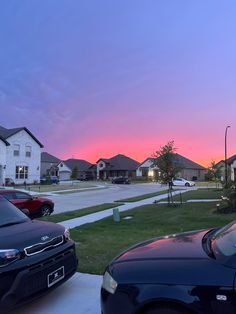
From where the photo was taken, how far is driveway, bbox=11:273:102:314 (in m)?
5.27

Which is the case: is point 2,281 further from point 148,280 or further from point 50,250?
point 148,280

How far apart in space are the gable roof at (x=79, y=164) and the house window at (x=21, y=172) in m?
49.4

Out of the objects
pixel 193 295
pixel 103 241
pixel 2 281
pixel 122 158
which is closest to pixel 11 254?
pixel 2 281

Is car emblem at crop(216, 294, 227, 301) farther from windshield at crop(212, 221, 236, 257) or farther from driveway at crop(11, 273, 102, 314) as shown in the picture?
driveway at crop(11, 273, 102, 314)

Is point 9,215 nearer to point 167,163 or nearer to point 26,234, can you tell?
point 26,234

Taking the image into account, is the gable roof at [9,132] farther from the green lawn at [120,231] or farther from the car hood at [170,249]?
the car hood at [170,249]

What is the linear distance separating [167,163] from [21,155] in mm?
41524

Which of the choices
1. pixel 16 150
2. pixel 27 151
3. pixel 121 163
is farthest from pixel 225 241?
pixel 121 163

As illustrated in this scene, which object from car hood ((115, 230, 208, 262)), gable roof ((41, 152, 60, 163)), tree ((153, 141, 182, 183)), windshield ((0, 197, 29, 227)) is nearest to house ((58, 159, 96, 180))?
gable roof ((41, 152, 60, 163))

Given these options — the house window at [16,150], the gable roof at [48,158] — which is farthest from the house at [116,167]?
the house window at [16,150]

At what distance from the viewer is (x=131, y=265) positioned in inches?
154

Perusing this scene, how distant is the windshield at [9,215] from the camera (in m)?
6.20

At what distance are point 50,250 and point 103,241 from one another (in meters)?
4.58

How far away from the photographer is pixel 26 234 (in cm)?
552
